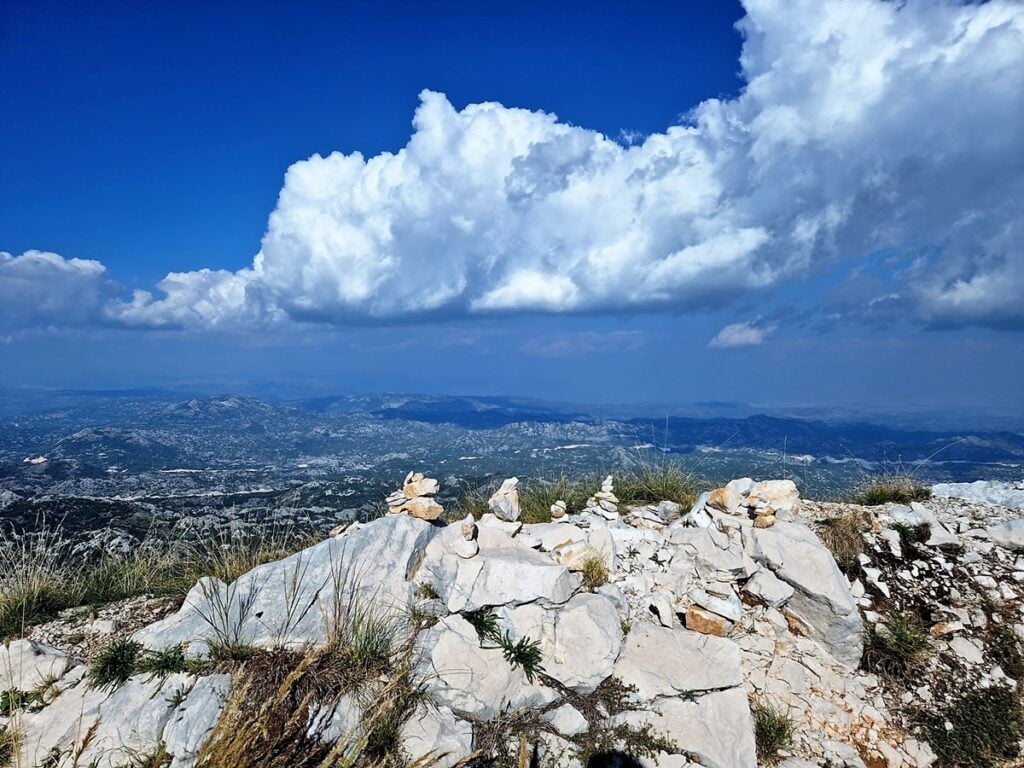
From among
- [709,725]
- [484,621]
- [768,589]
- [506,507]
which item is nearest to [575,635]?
[484,621]

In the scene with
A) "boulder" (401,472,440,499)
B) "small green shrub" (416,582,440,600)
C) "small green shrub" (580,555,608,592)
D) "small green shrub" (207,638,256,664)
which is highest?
"boulder" (401,472,440,499)

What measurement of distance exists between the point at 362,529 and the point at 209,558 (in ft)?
10.6

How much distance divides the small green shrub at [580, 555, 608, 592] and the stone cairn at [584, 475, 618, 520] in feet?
6.59

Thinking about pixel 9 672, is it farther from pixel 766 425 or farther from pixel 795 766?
pixel 766 425

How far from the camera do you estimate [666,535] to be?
9031 mm

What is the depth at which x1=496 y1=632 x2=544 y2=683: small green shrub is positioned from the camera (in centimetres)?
652

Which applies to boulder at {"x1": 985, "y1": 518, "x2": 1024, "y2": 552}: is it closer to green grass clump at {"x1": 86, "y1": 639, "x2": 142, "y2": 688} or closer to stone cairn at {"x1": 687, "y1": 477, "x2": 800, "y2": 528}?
stone cairn at {"x1": 687, "y1": 477, "x2": 800, "y2": 528}

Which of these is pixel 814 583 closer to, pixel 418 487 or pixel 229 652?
pixel 418 487

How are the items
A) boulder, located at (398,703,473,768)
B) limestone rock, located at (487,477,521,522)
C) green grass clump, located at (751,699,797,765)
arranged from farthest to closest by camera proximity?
1. limestone rock, located at (487,477,521,522)
2. green grass clump, located at (751,699,797,765)
3. boulder, located at (398,703,473,768)

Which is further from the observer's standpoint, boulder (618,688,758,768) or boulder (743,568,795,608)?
boulder (743,568,795,608)

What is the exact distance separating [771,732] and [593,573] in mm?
2904

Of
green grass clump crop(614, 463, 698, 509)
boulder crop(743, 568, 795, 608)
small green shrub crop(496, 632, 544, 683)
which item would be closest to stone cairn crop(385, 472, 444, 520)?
small green shrub crop(496, 632, 544, 683)

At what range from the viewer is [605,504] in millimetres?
10500

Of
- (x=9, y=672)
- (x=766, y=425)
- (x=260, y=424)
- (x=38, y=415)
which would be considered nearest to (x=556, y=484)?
(x=9, y=672)
